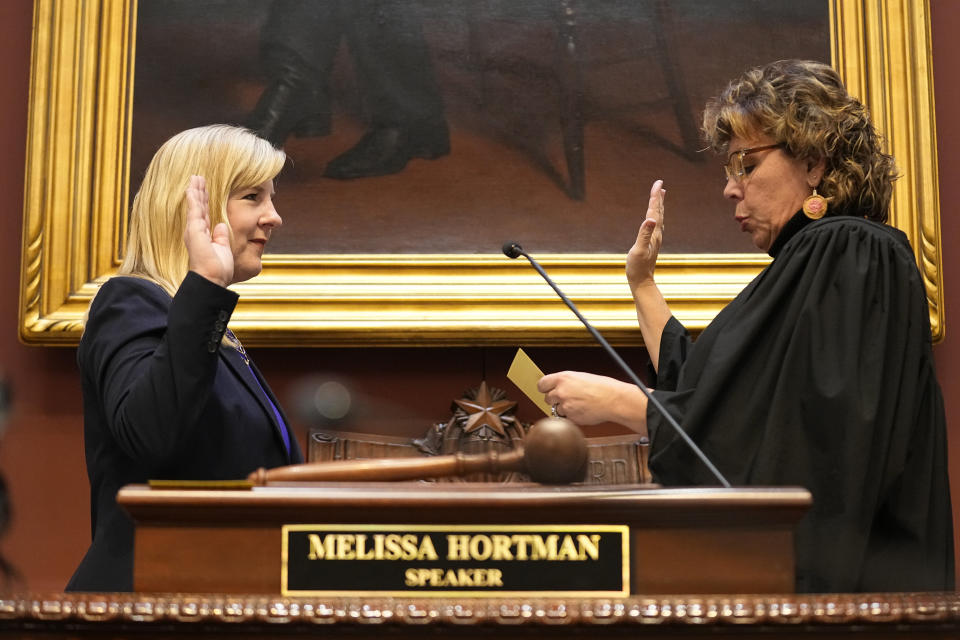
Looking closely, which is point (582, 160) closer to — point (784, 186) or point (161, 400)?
point (784, 186)

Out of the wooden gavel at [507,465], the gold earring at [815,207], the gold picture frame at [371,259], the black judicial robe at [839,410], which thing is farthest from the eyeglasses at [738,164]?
the wooden gavel at [507,465]

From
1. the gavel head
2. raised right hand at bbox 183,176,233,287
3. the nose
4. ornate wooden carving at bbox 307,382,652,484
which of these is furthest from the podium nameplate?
ornate wooden carving at bbox 307,382,652,484

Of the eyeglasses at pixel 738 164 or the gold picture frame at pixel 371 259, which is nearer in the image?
the eyeglasses at pixel 738 164

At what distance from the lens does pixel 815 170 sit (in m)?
2.24

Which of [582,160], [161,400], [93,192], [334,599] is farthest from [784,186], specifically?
[93,192]

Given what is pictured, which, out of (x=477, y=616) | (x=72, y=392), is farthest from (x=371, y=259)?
(x=477, y=616)

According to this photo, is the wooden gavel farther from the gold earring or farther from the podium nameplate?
the gold earring

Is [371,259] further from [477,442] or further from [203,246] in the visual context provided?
[203,246]

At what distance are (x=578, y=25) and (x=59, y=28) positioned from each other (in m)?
1.49

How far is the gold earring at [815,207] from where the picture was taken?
218 cm

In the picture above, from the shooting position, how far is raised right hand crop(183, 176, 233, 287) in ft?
5.77

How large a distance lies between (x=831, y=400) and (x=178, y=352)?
3.32 ft

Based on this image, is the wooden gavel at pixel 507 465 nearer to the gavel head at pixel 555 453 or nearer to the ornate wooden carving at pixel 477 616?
the gavel head at pixel 555 453

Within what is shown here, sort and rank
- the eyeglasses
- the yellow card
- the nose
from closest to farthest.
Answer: the yellow card, the eyeglasses, the nose
